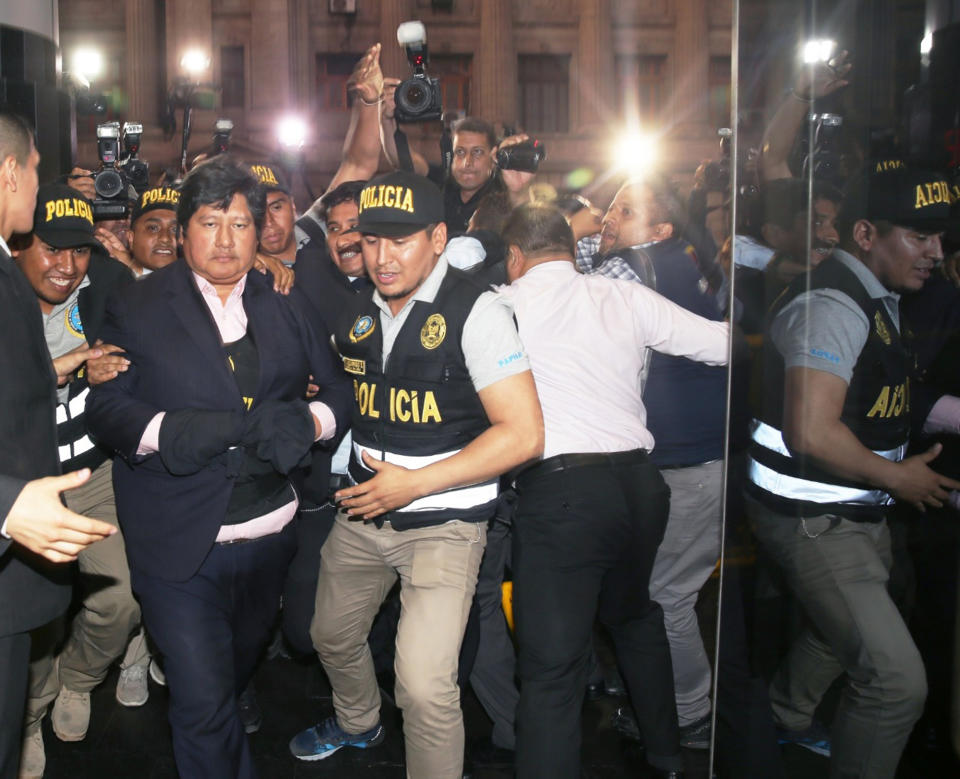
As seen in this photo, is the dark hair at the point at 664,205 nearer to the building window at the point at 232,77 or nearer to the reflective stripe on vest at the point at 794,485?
the reflective stripe on vest at the point at 794,485

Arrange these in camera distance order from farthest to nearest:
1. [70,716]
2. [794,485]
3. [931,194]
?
[70,716], [794,485], [931,194]

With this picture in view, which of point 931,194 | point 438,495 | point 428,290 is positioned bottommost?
point 438,495

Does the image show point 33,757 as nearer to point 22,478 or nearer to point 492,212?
point 22,478

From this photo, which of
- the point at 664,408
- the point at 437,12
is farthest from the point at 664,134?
the point at 664,408

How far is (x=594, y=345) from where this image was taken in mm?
2721

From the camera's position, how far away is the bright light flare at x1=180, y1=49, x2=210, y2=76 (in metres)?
13.2

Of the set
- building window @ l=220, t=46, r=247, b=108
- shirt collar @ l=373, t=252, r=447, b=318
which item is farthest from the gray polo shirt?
building window @ l=220, t=46, r=247, b=108

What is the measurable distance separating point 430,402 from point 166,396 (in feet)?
2.24

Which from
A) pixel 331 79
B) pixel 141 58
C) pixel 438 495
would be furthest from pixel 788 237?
pixel 331 79

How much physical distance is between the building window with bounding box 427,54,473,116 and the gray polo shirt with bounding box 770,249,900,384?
53.0 feet

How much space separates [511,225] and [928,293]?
5.57ft

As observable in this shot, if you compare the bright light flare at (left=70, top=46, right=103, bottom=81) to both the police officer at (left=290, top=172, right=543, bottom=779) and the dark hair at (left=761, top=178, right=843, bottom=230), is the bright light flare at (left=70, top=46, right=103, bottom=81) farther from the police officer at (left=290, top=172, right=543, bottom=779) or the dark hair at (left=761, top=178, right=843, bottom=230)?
the dark hair at (left=761, top=178, right=843, bottom=230)

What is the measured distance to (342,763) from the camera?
10.1 ft

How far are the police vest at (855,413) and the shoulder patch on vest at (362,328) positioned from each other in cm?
138
